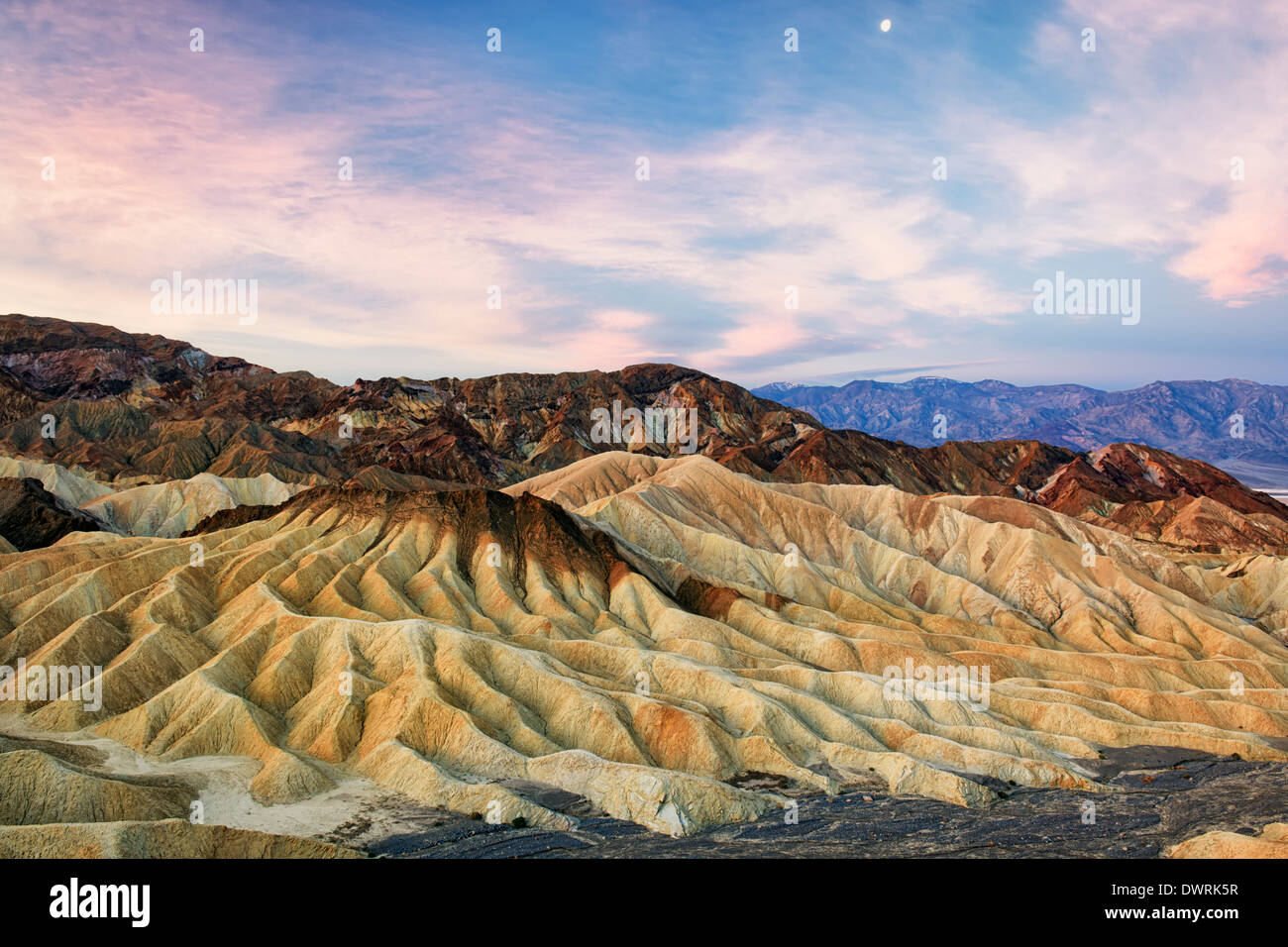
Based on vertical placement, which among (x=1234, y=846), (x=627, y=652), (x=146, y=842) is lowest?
(x=1234, y=846)

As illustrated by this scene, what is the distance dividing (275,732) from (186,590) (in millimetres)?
24754

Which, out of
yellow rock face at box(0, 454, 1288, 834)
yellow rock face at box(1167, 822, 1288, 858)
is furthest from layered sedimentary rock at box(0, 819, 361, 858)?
yellow rock face at box(1167, 822, 1288, 858)

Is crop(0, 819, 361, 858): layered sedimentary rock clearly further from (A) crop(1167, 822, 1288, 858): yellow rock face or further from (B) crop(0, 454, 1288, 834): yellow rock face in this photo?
(A) crop(1167, 822, 1288, 858): yellow rock face

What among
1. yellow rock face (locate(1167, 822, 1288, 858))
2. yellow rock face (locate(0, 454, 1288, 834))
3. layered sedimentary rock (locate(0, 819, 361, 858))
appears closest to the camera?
layered sedimentary rock (locate(0, 819, 361, 858))

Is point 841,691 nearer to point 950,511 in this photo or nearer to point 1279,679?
point 1279,679

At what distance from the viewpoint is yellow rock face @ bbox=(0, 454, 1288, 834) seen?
57938 mm

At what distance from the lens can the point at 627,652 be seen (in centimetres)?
7506

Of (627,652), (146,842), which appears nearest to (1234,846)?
(627,652)

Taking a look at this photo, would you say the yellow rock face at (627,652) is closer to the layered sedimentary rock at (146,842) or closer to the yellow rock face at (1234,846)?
the layered sedimentary rock at (146,842)

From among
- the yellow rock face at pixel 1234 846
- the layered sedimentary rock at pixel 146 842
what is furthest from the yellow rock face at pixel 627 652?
the yellow rock face at pixel 1234 846

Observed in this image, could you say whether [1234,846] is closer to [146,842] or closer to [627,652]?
[627,652]

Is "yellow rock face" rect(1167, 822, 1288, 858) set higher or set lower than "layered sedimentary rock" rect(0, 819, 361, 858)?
lower
